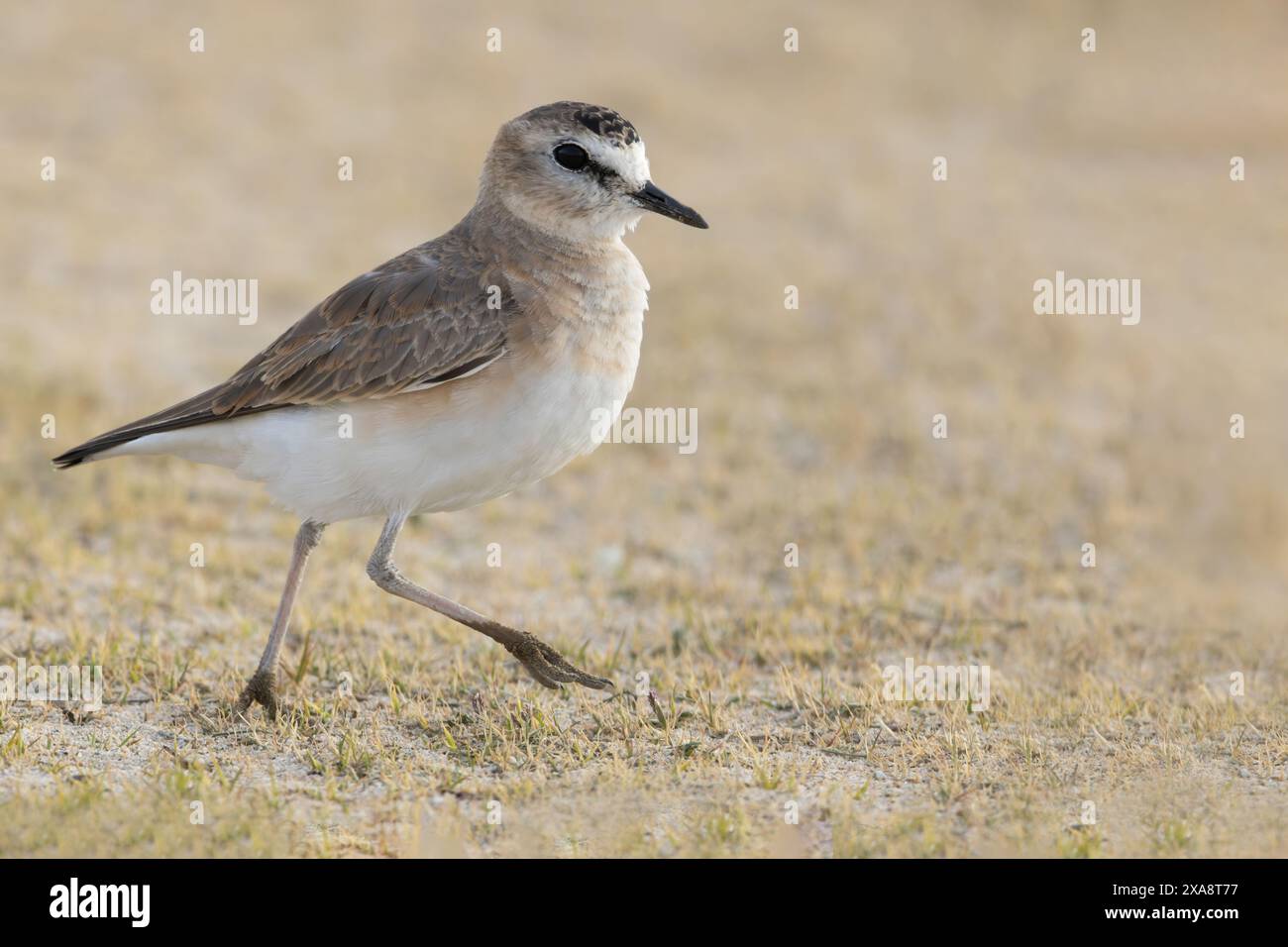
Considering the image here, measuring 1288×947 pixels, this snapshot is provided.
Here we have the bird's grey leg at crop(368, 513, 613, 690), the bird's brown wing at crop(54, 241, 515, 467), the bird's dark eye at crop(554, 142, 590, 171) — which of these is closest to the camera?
the bird's brown wing at crop(54, 241, 515, 467)

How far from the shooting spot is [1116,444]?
46.2 feet

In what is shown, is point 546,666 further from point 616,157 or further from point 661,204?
point 616,157

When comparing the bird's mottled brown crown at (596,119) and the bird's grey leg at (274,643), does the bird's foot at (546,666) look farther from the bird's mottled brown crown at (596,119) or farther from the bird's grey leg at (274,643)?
the bird's mottled brown crown at (596,119)

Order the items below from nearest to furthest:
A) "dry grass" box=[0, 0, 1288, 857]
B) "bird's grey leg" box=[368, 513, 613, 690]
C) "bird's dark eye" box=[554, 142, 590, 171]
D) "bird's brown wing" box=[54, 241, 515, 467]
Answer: "dry grass" box=[0, 0, 1288, 857] → "bird's brown wing" box=[54, 241, 515, 467] → "bird's grey leg" box=[368, 513, 613, 690] → "bird's dark eye" box=[554, 142, 590, 171]

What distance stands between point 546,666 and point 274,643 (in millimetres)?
1313

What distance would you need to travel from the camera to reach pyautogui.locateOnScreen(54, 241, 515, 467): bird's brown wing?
21.7 ft

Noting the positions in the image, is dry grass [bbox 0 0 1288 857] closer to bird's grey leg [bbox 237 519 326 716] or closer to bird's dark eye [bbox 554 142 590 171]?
bird's grey leg [bbox 237 519 326 716]

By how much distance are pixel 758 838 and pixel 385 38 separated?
2562cm

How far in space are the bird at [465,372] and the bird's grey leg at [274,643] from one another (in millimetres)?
10

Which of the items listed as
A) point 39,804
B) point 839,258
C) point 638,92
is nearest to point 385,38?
point 638,92

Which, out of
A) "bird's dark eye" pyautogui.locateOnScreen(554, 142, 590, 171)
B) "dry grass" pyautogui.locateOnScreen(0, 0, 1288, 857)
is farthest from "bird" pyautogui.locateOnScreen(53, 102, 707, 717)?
"dry grass" pyautogui.locateOnScreen(0, 0, 1288, 857)

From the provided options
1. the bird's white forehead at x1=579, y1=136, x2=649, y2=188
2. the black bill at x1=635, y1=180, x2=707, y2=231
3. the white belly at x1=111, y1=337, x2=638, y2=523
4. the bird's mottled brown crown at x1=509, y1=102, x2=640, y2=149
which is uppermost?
the bird's mottled brown crown at x1=509, y1=102, x2=640, y2=149

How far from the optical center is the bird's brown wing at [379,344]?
660 cm

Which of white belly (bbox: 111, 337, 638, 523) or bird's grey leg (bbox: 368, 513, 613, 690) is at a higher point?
white belly (bbox: 111, 337, 638, 523)
